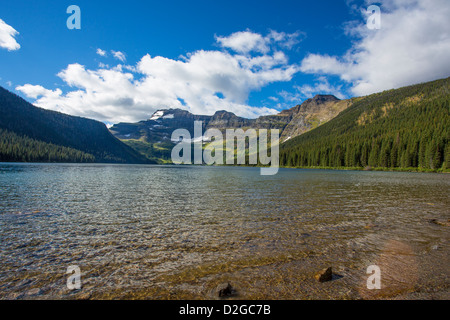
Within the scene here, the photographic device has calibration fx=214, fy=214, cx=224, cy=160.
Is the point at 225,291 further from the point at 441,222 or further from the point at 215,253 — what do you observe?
the point at 441,222

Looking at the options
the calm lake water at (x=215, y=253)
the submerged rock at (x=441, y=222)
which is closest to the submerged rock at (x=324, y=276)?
the calm lake water at (x=215, y=253)

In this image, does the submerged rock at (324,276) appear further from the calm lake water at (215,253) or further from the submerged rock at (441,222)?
the submerged rock at (441,222)

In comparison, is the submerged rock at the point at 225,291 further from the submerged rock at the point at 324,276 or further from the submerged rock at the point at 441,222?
the submerged rock at the point at 441,222

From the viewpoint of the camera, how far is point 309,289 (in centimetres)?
772

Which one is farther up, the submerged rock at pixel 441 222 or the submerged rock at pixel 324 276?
the submerged rock at pixel 324 276

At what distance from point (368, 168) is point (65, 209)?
175 meters

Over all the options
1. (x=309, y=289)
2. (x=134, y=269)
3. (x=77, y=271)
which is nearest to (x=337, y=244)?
(x=309, y=289)

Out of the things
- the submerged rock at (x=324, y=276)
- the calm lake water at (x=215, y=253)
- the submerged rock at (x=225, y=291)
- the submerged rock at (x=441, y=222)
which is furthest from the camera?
the submerged rock at (x=441, y=222)

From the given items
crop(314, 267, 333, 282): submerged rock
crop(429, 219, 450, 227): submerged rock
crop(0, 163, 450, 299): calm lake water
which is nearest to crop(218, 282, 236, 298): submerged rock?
crop(0, 163, 450, 299): calm lake water

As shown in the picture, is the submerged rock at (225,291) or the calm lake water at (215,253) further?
the calm lake water at (215,253)

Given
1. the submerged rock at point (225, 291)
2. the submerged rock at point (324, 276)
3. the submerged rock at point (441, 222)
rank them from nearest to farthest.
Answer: the submerged rock at point (225, 291)
the submerged rock at point (324, 276)
the submerged rock at point (441, 222)

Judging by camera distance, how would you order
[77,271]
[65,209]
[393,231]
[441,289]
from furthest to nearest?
[65,209], [393,231], [77,271], [441,289]
